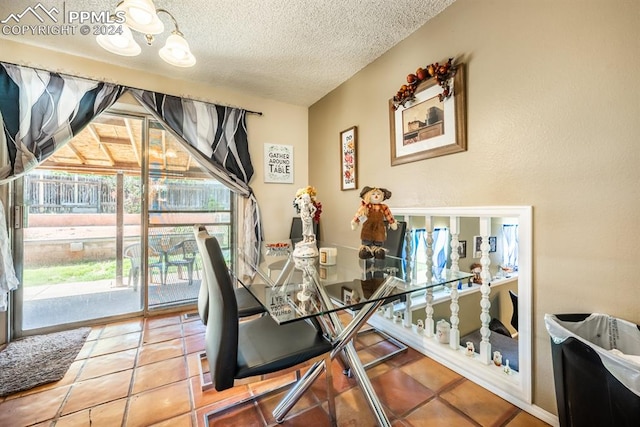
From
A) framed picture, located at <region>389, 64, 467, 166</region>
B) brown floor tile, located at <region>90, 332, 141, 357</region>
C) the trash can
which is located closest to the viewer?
the trash can

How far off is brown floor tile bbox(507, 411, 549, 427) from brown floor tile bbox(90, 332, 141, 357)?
250 cm

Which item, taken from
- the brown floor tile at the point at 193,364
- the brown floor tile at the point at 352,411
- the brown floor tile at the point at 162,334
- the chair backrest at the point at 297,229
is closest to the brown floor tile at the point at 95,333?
the brown floor tile at the point at 162,334

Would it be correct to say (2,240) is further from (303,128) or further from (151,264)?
(303,128)

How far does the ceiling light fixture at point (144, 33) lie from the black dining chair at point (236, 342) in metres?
1.22

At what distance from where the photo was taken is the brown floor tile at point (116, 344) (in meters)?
1.87

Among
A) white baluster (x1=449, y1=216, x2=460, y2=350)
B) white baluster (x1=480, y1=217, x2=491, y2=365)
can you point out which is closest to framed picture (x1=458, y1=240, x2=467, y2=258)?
white baluster (x1=449, y1=216, x2=460, y2=350)

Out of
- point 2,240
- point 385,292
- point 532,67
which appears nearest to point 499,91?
point 532,67

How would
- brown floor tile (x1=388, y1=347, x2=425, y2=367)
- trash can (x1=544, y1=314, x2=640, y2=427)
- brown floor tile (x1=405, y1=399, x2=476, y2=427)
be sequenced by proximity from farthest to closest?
1. brown floor tile (x1=388, y1=347, x2=425, y2=367)
2. brown floor tile (x1=405, y1=399, x2=476, y2=427)
3. trash can (x1=544, y1=314, x2=640, y2=427)

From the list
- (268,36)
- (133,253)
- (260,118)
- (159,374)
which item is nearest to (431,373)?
(159,374)

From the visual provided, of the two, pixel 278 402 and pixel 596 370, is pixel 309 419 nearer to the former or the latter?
pixel 278 402

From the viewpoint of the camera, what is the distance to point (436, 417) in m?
1.27

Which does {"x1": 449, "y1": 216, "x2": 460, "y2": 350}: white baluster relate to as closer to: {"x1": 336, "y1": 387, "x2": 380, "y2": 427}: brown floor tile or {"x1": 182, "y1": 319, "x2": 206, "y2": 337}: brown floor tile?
{"x1": 336, "y1": 387, "x2": 380, "y2": 427}: brown floor tile

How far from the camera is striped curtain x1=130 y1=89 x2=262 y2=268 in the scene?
2.46 metres

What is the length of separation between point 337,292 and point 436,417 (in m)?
0.84
